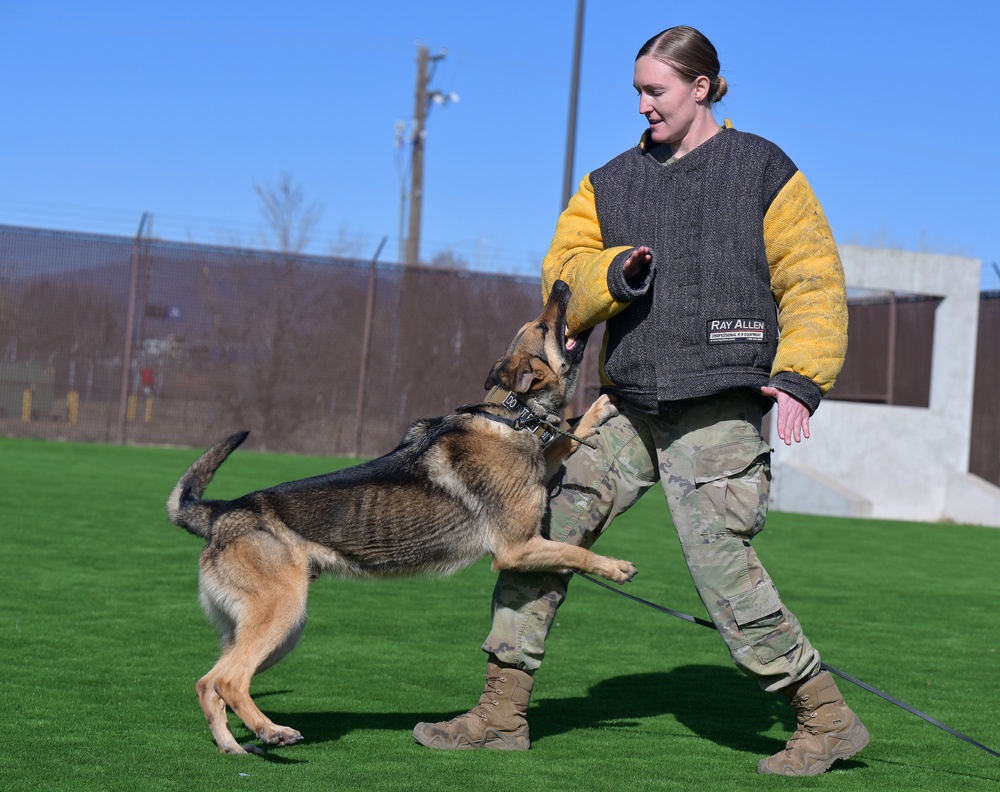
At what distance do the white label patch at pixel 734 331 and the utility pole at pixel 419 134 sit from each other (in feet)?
84.5

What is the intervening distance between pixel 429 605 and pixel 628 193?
3.19 metres

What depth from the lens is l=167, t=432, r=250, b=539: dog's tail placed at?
13.4 ft

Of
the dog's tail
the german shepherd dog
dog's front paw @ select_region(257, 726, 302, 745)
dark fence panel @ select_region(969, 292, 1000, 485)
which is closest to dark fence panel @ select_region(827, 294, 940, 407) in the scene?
dark fence panel @ select_region(969, 292, 1000, 485)

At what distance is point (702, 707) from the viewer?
4699mm

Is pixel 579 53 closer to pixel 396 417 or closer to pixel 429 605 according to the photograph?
pixel 396 417

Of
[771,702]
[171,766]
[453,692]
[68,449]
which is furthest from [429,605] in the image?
[68,449]

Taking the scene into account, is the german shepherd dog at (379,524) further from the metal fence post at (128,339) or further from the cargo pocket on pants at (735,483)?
the metal fence post at (128,339)

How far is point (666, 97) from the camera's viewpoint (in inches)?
153

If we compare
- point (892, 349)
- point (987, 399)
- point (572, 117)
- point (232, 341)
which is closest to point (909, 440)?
point (892, 349)

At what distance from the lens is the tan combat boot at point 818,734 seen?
378 centimetres

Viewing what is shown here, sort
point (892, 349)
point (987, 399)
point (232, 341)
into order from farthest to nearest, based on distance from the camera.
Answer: point (232, 341)
point (987, 399)
point (892, 349)

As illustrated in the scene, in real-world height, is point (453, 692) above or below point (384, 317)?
below

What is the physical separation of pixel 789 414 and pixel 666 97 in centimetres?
111

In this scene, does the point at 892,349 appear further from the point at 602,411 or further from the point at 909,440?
the point at 602,411
